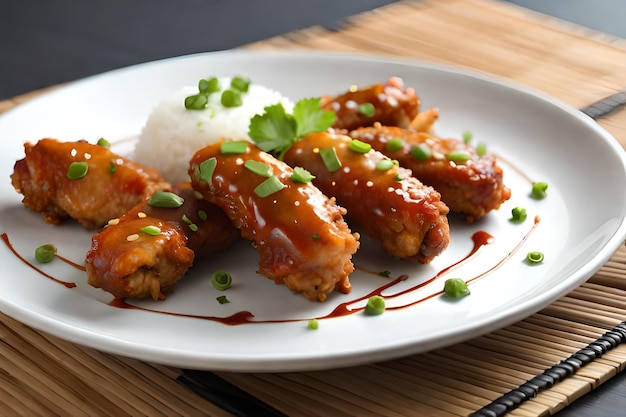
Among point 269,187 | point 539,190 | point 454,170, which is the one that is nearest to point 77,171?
point 269,187

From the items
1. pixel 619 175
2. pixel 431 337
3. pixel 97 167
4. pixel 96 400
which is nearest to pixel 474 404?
pixel 431 337

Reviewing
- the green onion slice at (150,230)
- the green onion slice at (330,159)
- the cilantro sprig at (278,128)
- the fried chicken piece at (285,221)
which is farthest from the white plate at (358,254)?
the cilantro sprig at (278,128)

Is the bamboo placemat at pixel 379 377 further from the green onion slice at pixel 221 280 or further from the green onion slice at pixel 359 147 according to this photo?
the green onion slice at pixel 359 147

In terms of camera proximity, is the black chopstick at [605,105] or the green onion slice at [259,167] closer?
the green onion slice at [259,167]

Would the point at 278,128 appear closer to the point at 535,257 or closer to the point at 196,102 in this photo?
the point at 196,102

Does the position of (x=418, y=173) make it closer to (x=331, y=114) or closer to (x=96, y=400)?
(x=331, y=114)

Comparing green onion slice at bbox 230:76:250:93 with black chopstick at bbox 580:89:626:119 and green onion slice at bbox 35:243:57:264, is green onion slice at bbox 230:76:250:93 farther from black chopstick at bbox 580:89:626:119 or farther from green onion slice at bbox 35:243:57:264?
black chopstick at bbox 580:89:626:119
